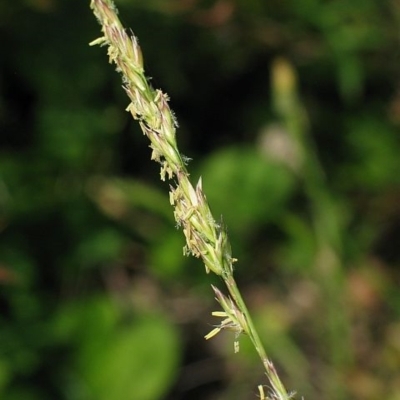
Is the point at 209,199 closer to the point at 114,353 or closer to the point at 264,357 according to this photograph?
the point at 114,353

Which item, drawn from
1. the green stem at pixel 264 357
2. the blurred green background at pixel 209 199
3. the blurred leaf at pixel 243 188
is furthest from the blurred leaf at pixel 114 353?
the green stem at pixel 264 357

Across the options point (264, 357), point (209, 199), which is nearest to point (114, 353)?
point (209, 199)

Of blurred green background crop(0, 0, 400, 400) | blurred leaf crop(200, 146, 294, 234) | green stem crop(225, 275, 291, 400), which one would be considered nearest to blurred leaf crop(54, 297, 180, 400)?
blurred green background crop(0, 0, 400, 400)

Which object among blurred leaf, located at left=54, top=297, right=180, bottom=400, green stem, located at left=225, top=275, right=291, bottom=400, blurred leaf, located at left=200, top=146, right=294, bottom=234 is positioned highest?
blurred leaf, located at left=200, top=146, right=294, bottom=234

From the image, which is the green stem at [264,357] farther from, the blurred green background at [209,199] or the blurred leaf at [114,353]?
the blurred leaf at [114,353]

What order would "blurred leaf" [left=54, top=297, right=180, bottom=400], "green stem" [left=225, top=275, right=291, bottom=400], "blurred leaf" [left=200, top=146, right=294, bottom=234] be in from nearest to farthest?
"green stem" [left=225, top=275, right=291, bottom=400] < "blurred leaf" [left=54, top=297, right=180, bottom=400] < "blurred leaf" [left=200, top=146, right=294, bottom=234]

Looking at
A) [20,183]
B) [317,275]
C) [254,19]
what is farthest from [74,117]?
[317,275]

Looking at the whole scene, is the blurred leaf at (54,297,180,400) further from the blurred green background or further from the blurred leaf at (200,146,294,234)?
the blurred leaf at (200,146,294,234)

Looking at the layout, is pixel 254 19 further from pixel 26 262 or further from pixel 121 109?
pixel 26 262
